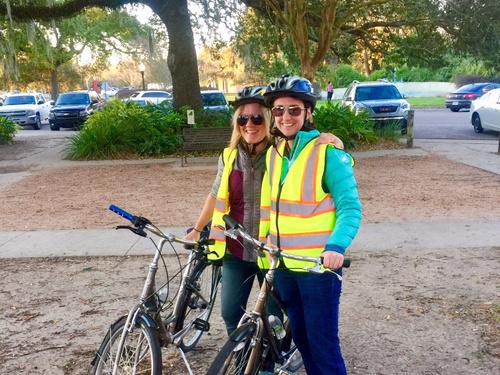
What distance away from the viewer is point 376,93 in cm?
1927

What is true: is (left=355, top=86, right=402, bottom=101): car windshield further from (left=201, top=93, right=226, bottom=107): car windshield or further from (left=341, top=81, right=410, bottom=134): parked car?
(left=201, top=93, right=226, bottom=107): car windshield

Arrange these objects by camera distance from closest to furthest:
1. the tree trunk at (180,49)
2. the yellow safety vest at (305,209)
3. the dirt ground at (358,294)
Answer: the yellow safety vest at (305,209), the dirt ground at (358,294), the tree trunk at (180,49)

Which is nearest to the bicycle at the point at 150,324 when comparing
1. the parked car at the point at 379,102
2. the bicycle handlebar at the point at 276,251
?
the bicycle handlebar at the point at 276,251

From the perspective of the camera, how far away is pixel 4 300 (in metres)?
5.14

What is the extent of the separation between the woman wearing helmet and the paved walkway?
356 cm

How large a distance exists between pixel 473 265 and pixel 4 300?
14.5ft

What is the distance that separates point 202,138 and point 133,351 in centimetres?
1071

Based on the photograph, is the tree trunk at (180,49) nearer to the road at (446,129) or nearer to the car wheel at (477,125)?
the road at (446,129)

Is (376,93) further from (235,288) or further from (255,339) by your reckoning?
(255,339)

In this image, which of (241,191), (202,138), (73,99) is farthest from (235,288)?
(73,99)

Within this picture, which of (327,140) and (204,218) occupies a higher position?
(327,140)

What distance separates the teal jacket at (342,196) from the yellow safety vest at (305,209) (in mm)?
39

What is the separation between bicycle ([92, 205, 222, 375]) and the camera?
9.73 feet

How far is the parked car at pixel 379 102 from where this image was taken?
17.7 meters
